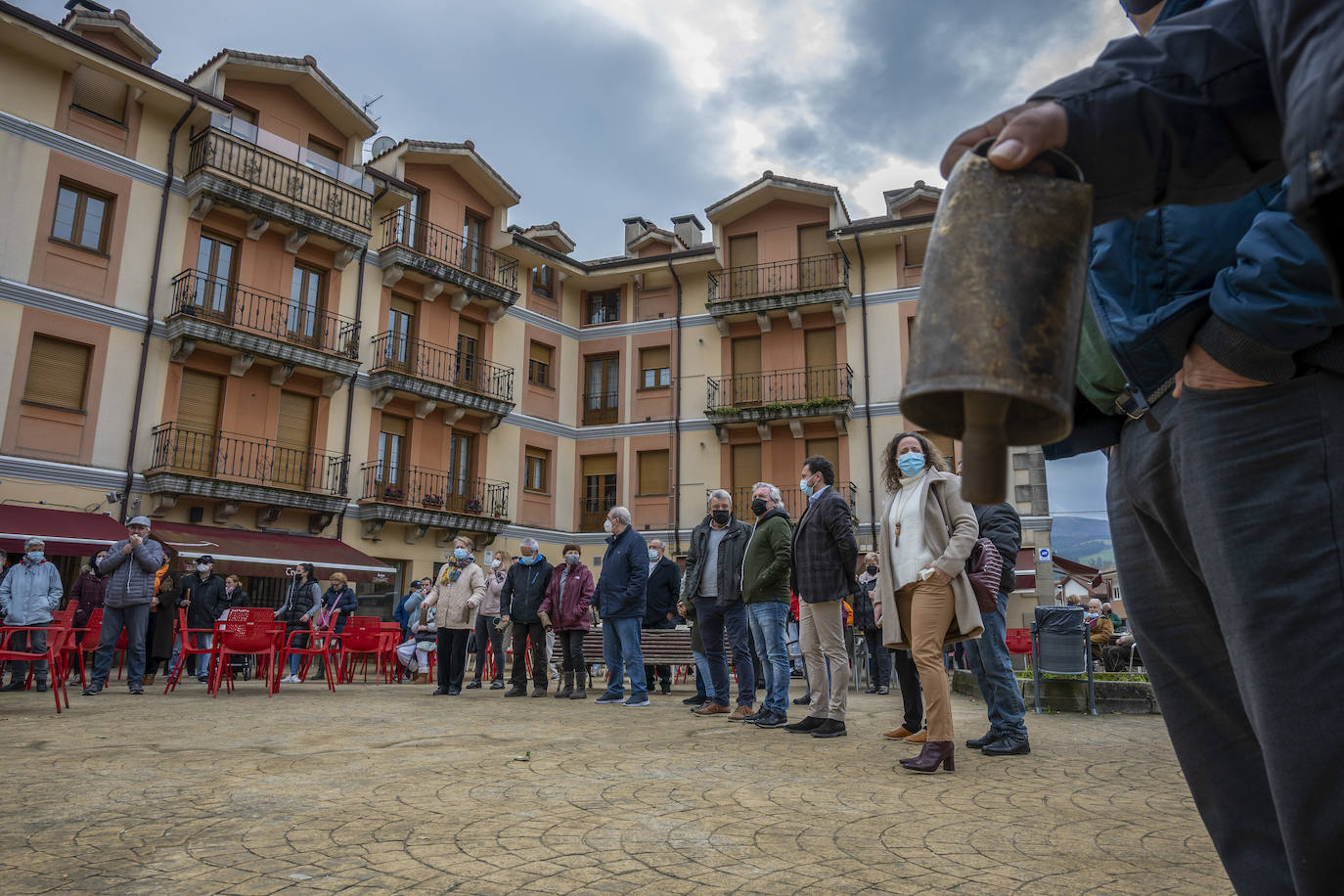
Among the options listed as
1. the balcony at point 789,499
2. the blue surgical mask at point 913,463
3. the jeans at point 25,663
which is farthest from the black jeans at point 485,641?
the balcony at point 789,499

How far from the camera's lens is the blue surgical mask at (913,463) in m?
5.35

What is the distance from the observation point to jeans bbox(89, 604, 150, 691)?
10805mm

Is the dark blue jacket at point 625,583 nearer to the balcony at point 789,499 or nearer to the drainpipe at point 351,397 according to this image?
the drainpipe at point 351,397

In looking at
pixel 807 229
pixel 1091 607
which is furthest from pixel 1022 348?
pixel 807 229

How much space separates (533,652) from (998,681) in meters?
6.99

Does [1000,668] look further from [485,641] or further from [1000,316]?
[485,641]

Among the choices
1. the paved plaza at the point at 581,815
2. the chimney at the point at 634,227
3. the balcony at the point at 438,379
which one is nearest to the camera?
the paved plaza at the point at 581,815

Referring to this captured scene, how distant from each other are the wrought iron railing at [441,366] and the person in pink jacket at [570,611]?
14.3m

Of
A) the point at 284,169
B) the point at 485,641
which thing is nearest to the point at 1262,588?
the point at 485,641

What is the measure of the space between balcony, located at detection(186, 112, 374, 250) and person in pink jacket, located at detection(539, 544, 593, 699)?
47.5 feet

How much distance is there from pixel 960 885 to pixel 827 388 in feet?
79.3

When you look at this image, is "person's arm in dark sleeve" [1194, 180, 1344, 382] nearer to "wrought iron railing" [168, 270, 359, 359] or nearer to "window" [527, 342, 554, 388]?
"wrought iron railing" [168, 270, 359, 359]

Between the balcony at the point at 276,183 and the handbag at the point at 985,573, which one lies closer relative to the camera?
the handbag at the point at 985,573


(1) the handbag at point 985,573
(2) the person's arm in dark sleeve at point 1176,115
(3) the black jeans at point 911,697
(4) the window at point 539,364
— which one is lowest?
(3) the black jeans at point 911,697
